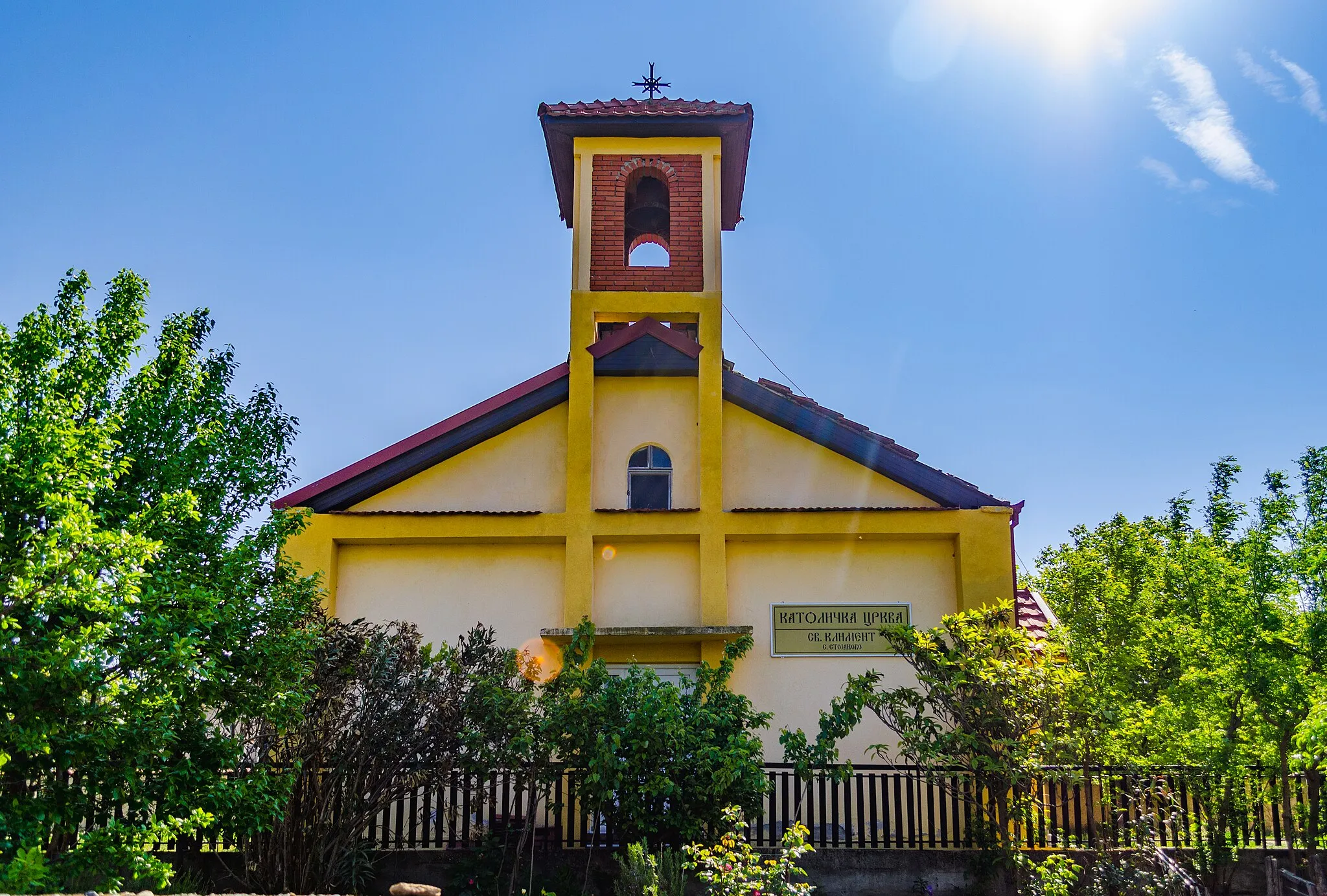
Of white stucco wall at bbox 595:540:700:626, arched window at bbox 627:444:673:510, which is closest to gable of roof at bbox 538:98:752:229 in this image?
arched window at bbox 627:444:673:510

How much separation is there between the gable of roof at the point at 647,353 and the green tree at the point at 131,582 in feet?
19.0

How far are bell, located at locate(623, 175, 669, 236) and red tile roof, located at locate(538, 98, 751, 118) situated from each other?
1188 millimetres

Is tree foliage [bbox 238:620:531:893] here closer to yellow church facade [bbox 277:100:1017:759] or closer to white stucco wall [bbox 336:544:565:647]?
yellow church facade [bbox 277:100:1017:759]

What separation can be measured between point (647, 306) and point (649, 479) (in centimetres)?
237

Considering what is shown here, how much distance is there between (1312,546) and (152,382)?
10.4 m

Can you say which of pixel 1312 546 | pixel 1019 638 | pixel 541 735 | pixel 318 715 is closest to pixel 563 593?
pixel 541 735

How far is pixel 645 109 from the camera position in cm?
1477

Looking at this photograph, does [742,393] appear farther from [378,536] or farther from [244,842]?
[244,842]

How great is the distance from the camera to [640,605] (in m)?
13.3

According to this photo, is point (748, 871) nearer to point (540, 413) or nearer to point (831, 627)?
point (831, 627)

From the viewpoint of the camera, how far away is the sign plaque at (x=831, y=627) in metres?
13.0

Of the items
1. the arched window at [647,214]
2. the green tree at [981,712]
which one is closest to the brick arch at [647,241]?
the arched window at [647,214]

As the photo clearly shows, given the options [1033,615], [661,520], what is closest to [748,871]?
[661,520]

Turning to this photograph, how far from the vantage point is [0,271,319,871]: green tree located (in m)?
6.10
